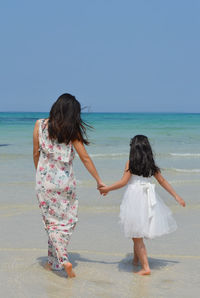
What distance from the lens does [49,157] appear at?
3.95 metres

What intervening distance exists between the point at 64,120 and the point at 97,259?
147 cm

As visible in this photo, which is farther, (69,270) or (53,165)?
(53,165)

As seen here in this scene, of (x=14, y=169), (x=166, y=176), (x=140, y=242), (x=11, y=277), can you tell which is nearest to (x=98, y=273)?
(x=140, y=242)

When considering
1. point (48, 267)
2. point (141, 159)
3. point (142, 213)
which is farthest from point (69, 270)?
point (141, 159)

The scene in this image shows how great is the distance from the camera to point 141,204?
12.9 ft

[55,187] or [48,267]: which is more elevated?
[55,187]

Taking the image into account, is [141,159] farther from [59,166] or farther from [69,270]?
[69,270]

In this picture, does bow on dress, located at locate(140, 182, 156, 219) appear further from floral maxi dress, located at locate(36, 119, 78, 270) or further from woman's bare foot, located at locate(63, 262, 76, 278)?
woman's bare foot, located at locate(63, 262, 76, 278)

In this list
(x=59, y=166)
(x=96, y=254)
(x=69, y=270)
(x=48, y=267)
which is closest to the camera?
(x=69, y=270)

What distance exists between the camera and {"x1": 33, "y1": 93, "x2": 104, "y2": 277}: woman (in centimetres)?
→ 389

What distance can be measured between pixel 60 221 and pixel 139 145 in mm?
968

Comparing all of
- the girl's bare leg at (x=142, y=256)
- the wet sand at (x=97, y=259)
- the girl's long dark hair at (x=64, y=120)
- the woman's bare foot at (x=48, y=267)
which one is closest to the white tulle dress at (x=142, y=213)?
the girl's bare leg at (x=142, y=256)

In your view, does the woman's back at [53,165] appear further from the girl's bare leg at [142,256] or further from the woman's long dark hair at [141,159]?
the girl's bare leg at [142,256]

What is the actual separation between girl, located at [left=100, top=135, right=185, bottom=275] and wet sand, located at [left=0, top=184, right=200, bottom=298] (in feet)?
0.99
